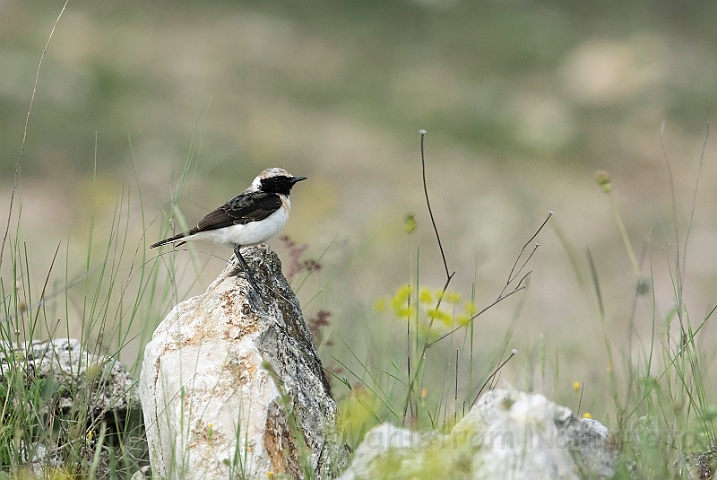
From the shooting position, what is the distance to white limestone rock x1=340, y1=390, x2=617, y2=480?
272cm

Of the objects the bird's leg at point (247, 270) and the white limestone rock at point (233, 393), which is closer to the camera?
the white limestone rock at point (233, 393)

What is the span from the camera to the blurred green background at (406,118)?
1673 cm

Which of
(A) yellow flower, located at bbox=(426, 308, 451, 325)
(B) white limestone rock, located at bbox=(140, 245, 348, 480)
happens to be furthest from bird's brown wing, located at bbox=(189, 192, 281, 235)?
(A) yellow flower, located at bbox=(426, 308, 451, 325)

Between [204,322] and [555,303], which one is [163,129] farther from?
[204,322]

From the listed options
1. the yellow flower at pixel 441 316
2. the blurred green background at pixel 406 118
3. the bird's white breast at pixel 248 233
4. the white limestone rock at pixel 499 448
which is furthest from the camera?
the blurred green background at pixel 406 118

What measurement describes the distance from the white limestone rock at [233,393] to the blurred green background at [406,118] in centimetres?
897

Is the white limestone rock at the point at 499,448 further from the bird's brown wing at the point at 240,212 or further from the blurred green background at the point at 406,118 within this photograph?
the blurred green background at the point at 406,118

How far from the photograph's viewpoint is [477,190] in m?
19.2

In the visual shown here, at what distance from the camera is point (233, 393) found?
3260 millimetres

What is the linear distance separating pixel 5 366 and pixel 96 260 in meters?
6.26

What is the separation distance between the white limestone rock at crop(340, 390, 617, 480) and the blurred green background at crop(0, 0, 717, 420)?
9.80m

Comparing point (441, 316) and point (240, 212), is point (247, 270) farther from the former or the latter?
point (441, 316)

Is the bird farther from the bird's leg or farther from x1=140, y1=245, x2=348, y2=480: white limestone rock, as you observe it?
x1=140, y1=245, x2=348, y2=480: white limestone rock

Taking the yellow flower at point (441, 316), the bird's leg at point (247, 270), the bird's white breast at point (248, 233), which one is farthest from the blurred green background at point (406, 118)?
the yellow flower at point (441, 316)
